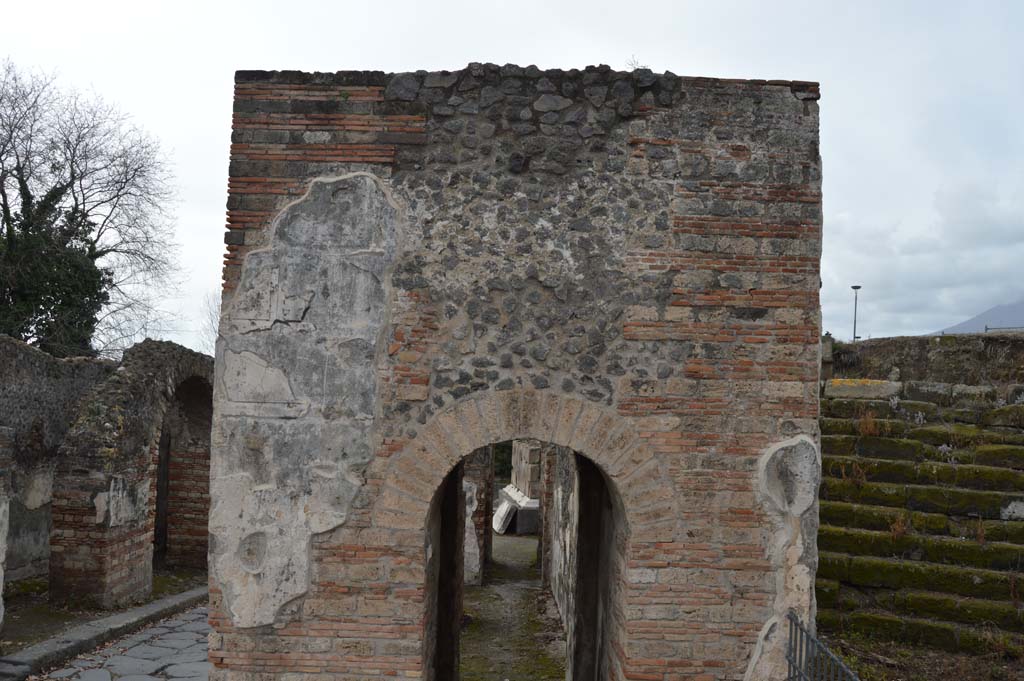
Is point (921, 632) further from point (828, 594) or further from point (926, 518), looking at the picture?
point (926, 518)

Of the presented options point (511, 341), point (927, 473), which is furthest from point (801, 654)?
point (927, 473)

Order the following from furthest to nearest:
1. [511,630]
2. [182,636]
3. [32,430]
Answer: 1. [32,430]
2. [511,630]
3. [182,636]

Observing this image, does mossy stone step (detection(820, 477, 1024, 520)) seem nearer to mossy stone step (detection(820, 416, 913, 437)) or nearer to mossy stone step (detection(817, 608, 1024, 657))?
mossy stone step (detection(820, 416, 913, 437))

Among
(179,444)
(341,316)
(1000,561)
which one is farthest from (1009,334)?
(179,444)

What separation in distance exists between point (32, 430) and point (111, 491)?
207 cm

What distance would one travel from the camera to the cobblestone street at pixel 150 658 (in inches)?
293

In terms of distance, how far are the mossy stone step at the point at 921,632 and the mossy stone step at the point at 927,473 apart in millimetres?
1591

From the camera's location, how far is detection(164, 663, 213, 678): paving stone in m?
7.62

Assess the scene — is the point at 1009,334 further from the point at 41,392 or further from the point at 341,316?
the point at 41,392

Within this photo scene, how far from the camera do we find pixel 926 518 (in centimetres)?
753

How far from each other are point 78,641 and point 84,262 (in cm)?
1219

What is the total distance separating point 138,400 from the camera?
9820 mm

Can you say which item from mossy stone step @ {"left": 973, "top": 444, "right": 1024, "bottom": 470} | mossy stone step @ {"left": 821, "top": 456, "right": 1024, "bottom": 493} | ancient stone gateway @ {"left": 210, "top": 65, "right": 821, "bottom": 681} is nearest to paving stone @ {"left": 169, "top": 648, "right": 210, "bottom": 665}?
ancient stone gateway @ {"left": 210, "top": 65, "right": 821, "bottom": 681}

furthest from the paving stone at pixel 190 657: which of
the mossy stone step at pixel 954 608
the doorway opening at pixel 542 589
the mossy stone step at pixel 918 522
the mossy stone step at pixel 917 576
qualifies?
the mossy stone step at pixel 954 608
